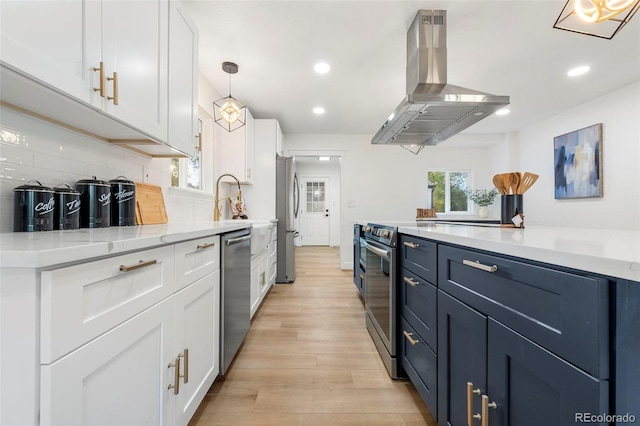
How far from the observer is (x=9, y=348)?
0.51 meters

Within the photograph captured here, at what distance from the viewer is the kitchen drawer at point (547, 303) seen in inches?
19.5

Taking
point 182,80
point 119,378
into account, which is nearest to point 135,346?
point 119,378

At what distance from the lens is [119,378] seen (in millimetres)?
724

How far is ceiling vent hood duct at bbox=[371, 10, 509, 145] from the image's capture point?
179 cm

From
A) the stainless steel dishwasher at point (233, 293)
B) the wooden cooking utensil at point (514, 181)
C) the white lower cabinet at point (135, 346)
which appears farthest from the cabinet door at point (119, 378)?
the wooden cooking utensil at point (514, 181)

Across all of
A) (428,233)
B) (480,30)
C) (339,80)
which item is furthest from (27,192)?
(480,30)

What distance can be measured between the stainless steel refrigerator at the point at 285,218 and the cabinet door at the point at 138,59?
92.0 inches

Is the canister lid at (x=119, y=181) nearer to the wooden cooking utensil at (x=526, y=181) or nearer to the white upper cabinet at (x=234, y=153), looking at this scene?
the white upper cabinet at (x=234, y=153)

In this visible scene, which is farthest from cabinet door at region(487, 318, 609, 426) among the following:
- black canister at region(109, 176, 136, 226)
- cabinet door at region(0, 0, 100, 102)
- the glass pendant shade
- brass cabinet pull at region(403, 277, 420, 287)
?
the glass pendant shade

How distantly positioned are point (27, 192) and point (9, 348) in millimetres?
729

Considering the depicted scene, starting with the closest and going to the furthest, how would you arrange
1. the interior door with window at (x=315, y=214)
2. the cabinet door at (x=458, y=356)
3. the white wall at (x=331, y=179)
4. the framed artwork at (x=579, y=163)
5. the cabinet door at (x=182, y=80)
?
the cabinet door at (x=458, y=356) → the cabinet door at (x=182, y=80) → the framed artwork at (x=579, y=163) → the white wall at (x=331, y=179) → the interior door with window at (x=315, y=214)

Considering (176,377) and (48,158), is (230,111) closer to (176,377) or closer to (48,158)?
(48,158)

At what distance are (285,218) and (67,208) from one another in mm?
2693

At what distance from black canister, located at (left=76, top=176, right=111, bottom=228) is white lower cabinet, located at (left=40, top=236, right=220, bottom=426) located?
53 centimetres
